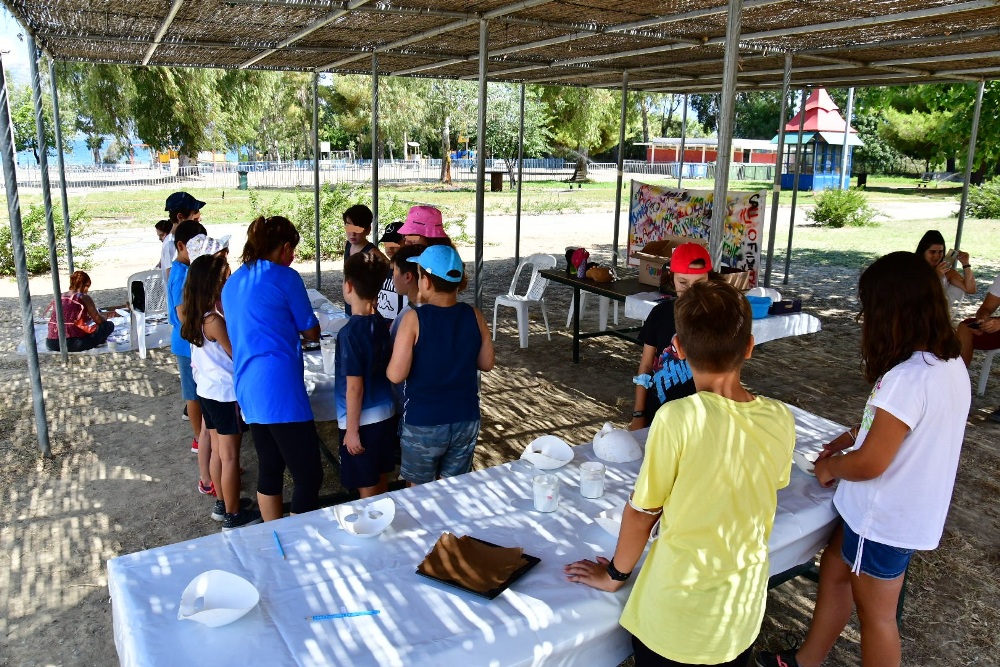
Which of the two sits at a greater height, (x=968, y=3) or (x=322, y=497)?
(x=968, y=3)

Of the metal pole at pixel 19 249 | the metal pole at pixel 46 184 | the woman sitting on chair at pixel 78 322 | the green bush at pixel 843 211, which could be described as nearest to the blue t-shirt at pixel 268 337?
the metal pole at pixel 19 249

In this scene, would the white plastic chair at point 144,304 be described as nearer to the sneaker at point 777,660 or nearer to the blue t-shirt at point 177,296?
the blue t-shirt at point 177,296

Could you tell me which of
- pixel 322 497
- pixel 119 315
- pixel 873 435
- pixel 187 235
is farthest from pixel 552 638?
pixel 119 315

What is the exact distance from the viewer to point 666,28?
579 cm

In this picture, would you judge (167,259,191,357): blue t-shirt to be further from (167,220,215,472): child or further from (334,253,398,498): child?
(334,253,398,498): child

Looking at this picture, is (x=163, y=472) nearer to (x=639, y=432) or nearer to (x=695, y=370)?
(x=639, y=432)

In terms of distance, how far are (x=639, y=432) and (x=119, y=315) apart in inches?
261

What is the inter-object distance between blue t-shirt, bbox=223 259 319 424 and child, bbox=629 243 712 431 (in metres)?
1.38

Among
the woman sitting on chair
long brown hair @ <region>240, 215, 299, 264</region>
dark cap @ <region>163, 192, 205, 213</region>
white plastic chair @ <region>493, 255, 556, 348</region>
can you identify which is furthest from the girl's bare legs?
the woman sitting on chair

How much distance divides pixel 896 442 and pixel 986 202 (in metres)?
21.8

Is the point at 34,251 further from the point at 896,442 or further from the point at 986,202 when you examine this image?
the point at 986,202

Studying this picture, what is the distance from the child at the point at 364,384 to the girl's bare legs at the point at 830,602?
1659 mm

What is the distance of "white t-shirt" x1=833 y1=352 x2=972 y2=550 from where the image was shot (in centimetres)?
192

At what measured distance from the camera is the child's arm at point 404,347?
8.54 ft
